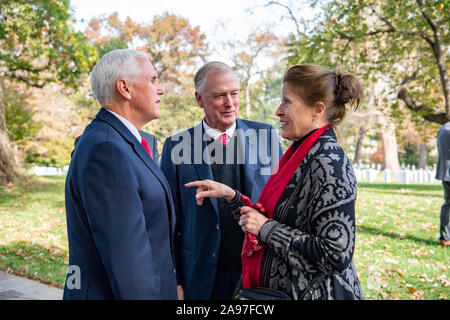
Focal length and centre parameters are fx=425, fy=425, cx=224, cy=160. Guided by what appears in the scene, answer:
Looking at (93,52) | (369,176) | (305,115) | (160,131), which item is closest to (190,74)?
(160,131)

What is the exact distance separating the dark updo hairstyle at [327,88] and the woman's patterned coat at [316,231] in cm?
17

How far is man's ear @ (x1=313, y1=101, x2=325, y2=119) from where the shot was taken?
2136 millimetres

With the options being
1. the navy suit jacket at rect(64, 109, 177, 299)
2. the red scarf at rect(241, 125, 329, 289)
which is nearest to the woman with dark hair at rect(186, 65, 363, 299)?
the red scarf at rect(241, 125, 329, 289)

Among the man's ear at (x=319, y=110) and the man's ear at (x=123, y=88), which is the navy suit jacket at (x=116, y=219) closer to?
the man's ear at (x=123, y=88)

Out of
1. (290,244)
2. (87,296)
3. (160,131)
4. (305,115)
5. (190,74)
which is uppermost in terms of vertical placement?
(190,74)

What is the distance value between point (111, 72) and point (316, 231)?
47.5 inches

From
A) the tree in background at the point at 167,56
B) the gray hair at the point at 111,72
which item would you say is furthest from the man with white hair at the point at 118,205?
the tree in background at the point at 167,56

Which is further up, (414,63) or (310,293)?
(414,63)

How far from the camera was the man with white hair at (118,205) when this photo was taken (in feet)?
5.57

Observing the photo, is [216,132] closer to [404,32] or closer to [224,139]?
[224,139]

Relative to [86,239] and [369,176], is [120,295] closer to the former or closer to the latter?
[86,239]

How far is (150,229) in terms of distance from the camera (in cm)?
188

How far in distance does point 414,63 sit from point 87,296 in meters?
16.2

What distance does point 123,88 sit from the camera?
2.04 m
